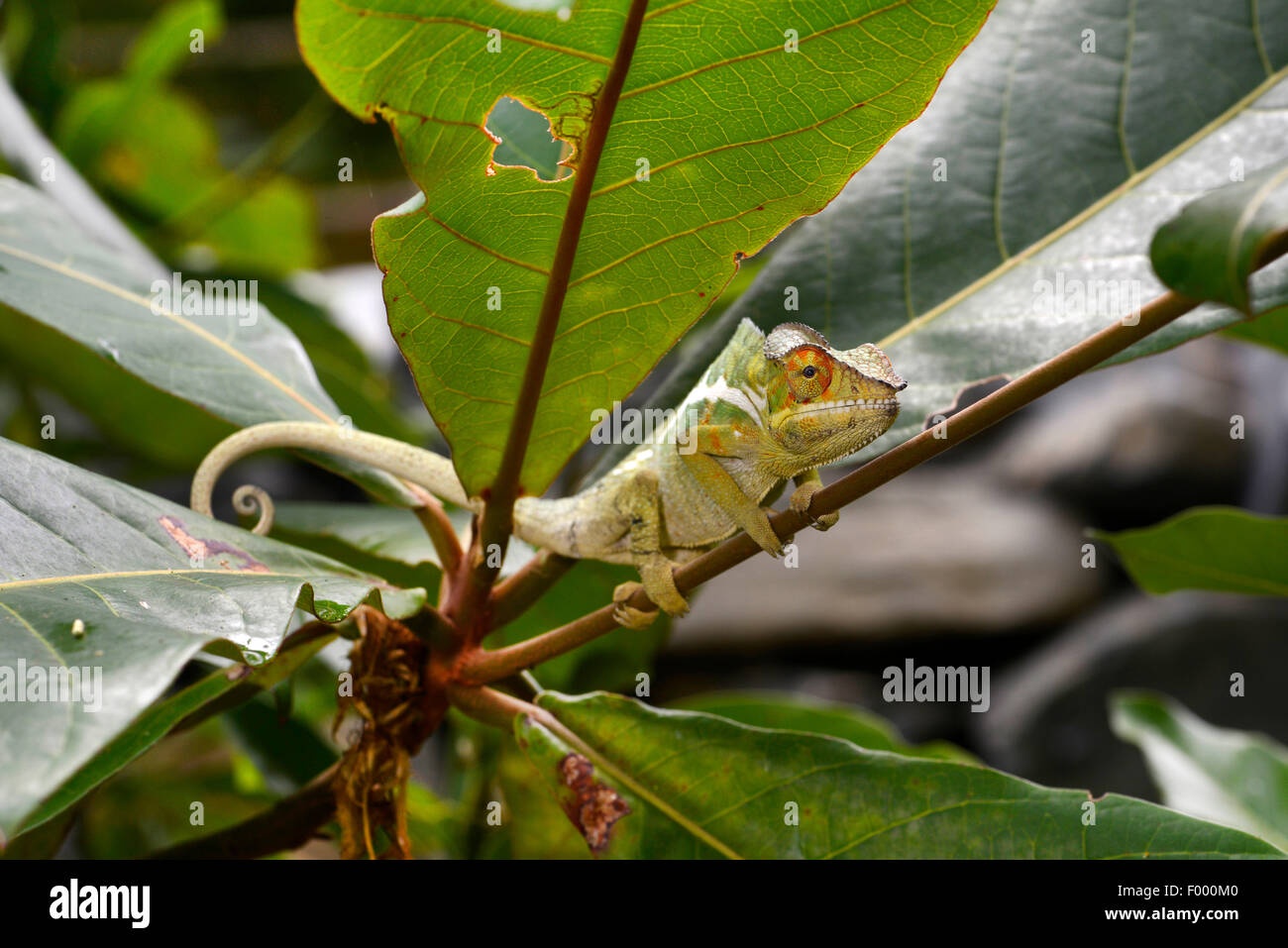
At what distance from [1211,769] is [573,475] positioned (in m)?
1.29

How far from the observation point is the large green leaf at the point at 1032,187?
1.06 metres

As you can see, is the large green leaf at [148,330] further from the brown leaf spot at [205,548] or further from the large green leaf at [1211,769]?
the large green leaf at [1211,769]

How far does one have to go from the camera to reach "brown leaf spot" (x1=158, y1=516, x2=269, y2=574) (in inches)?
34.4

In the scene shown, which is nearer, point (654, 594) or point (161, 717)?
point (161, 717)

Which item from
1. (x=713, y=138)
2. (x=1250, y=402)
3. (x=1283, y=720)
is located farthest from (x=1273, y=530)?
(x=1250, y=402)

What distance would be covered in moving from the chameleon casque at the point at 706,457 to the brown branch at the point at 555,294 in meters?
0.06

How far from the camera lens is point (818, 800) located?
3.06 ft
